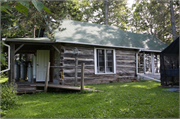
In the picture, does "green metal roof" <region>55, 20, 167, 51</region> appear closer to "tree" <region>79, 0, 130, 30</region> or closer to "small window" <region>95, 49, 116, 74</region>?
"small window" <region>95, 49, 116, 74</region>

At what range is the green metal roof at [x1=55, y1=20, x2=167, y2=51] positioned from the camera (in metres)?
10.4

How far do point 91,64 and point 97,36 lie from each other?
7.31 ft

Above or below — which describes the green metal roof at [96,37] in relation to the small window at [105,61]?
above

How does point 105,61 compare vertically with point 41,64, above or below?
above

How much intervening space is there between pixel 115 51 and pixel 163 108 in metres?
7.53

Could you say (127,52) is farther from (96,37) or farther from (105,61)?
(96,37)

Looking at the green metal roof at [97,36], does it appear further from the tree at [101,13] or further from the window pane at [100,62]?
the tree at [101,13]

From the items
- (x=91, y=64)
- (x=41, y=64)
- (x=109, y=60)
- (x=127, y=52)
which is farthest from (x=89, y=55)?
(x=41, y=64)

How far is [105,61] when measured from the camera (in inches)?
439

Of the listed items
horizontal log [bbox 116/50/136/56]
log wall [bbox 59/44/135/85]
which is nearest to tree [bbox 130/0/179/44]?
horizontal log [bbox 116/50/136/56]

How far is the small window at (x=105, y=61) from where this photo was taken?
11078 mm

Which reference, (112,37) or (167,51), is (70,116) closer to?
(167,51)

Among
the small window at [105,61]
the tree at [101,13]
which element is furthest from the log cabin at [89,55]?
the tree at [101,13]

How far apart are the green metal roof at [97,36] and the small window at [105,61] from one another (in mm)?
613
